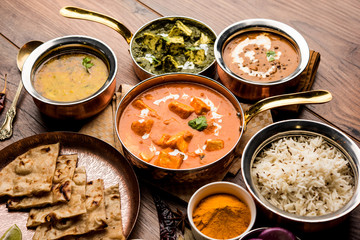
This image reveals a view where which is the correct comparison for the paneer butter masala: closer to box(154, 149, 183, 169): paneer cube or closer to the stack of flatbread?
box(154, 149, 183, 169): paneer cube

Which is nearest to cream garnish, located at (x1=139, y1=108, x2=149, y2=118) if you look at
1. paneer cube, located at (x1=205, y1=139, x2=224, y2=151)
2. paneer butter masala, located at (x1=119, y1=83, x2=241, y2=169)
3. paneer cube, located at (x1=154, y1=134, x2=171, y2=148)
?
paneer butter masala, located at (x1=119, y1=83, x2=241, y2=169)

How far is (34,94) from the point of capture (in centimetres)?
257

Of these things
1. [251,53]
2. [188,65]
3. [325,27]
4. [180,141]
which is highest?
[325,27]

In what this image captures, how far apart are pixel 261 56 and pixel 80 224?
5.49ft

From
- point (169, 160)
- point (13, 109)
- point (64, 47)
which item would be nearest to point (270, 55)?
point (169, 160)

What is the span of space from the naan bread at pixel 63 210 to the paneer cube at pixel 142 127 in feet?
1.57

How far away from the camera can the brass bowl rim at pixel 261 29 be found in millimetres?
2639

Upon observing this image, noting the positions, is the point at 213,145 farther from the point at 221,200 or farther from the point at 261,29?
the point at 261,29

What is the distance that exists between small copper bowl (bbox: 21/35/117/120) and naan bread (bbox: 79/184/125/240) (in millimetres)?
600

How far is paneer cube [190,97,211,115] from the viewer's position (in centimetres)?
261

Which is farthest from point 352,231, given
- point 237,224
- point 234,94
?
point 234,94

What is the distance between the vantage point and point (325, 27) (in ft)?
10.4

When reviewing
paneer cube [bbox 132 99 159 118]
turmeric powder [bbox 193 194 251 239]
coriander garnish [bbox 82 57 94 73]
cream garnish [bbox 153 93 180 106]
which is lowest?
turmeric powder [bbox 193 194 251 239]

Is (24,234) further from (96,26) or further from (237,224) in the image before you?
(96,26)
